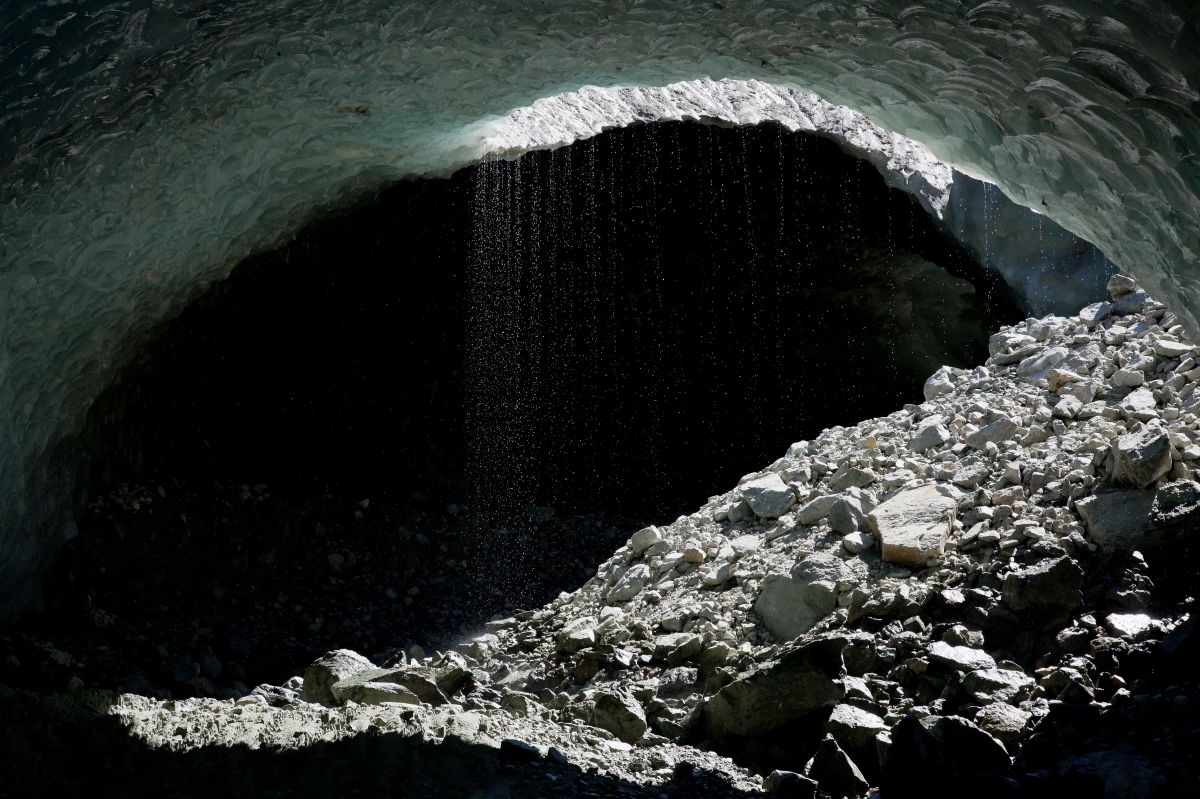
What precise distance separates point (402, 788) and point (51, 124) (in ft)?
10.1

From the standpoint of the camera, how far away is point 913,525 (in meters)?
5.00

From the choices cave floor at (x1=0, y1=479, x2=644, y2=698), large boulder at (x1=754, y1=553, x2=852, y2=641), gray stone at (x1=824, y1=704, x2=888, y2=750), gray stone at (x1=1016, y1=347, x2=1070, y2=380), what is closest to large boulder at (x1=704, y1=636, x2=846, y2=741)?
gray stone at (x1=824, y1=704, x2=888, y2=750)

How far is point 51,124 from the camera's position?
12.5ft

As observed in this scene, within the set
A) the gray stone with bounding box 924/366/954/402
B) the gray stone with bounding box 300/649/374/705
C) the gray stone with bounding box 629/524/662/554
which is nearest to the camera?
the gray stone with bounding box 300/649/374/705

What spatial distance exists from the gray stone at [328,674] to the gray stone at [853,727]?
246 cm

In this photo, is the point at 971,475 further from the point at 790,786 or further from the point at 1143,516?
the point at 790,786

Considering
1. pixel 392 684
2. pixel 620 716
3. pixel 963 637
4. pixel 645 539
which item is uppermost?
pixel 963 637

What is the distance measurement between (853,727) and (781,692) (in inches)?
14.9

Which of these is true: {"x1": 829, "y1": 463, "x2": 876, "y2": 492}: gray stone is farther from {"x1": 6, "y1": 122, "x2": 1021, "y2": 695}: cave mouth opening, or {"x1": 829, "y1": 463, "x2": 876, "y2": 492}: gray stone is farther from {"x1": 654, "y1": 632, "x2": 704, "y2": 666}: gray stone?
{"x1": 6, "y1": 122, "x2": 1021, "y2": 695}: cave mouth opening

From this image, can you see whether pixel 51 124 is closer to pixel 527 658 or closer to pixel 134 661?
pixel 134 661

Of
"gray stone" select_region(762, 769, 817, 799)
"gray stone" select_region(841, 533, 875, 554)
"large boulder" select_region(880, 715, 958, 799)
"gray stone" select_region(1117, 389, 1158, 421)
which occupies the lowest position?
"gray stone" select_region(841, 533, 875, 554)

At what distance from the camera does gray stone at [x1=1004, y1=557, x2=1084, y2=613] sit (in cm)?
414

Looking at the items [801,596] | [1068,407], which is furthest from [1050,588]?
[1068,407]

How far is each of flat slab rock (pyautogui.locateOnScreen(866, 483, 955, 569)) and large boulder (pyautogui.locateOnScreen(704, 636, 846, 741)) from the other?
984mm
